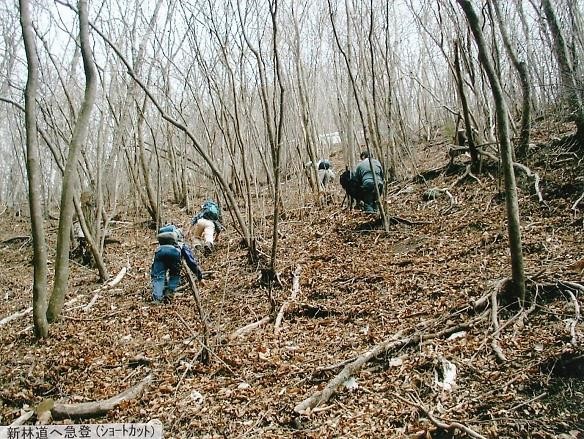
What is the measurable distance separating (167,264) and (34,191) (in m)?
2.06

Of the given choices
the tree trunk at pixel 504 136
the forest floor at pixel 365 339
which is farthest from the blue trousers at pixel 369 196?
the tree trunk at pixel 504 136

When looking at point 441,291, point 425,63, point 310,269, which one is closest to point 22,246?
point 310,269

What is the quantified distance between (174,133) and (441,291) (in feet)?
37.5

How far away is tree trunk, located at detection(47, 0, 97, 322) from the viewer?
506 cm

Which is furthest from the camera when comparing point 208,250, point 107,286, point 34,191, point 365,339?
point 208,250

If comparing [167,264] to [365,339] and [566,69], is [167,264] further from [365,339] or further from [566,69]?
[566,69]

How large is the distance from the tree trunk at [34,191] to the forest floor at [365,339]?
14.9 inches

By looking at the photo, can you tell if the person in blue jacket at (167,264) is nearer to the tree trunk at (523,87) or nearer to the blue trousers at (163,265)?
the blue trousers at (163,265)

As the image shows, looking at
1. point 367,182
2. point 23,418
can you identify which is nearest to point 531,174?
point 367,182

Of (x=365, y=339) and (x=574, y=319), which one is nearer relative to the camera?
(x=574, y=319)

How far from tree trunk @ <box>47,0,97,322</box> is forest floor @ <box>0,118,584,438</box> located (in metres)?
0.38

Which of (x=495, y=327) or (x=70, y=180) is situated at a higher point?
(x=70, y=180)

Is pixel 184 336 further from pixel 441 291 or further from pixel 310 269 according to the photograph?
pixel 441 291

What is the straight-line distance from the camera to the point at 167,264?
638 centimetres
